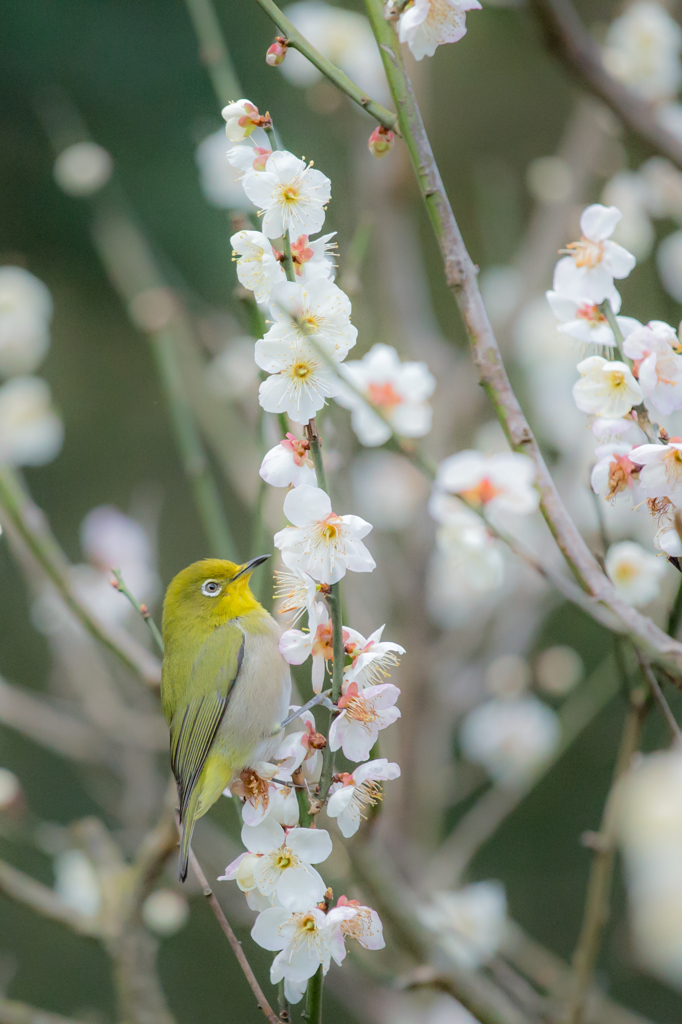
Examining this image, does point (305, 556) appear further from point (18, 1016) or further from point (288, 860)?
point (18, 1016)

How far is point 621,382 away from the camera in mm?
656

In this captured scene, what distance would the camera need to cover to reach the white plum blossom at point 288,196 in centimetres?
60

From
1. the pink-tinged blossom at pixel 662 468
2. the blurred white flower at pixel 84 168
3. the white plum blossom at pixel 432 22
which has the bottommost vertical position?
the pink-tinged blossom at pixel 662 468

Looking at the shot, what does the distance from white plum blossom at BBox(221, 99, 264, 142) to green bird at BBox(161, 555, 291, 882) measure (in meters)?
0.43

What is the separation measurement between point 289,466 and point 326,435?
0.27m

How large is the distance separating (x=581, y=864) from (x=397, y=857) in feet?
4.08

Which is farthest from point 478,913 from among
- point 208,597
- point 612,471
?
point 612,471

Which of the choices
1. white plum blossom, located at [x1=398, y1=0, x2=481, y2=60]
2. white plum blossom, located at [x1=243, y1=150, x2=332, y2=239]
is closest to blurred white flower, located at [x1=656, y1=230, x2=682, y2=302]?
white plum blossom, located at [x1=398, y1=0, x2=481, y2=60]

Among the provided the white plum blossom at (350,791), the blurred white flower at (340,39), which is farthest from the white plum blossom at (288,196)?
the blurred white flower at (340,39)

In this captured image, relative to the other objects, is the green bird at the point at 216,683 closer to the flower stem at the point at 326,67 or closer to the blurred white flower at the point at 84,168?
the flower stem at the point at 326,67

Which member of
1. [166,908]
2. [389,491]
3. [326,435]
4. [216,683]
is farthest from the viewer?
[389,491]

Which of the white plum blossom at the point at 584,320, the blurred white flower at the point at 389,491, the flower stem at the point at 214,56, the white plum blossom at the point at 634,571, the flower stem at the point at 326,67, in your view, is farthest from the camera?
the blurred white flower at the point at 389,491

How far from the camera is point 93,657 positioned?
166 centimetres

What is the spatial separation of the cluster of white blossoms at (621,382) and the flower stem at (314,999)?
36 cm
